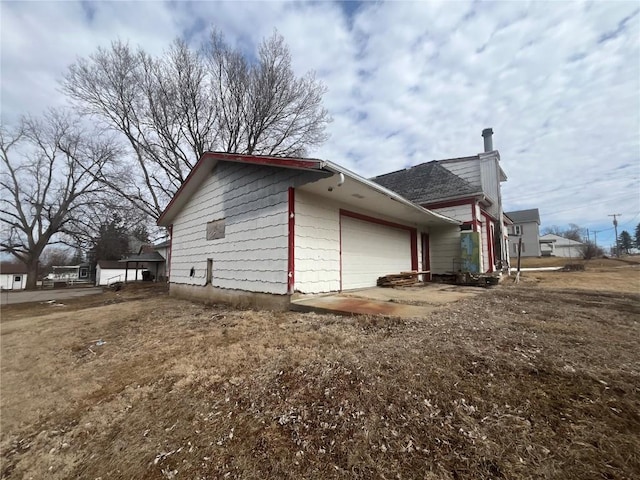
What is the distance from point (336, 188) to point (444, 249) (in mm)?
8095

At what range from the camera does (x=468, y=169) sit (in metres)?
13.9

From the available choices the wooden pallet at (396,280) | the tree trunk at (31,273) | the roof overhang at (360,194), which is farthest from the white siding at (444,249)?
the tree trunk at (31,273)

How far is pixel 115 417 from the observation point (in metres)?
2.64

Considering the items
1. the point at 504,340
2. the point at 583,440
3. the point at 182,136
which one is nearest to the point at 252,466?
the point at 583,440

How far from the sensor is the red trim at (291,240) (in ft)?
19.0

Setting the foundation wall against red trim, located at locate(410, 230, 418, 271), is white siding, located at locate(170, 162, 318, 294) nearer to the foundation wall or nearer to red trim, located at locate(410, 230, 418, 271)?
the foundation wall

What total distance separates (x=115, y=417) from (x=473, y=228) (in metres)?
12.3

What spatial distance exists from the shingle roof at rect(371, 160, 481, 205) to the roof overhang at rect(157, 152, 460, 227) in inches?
76.1

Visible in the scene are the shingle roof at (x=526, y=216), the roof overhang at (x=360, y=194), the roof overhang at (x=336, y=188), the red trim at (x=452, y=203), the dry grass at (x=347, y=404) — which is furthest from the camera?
the shingle roof at (x=526, y=216)

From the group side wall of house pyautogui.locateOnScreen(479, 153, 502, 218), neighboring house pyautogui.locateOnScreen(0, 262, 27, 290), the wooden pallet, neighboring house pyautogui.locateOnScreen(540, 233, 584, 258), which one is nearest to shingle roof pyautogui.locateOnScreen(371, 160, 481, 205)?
side wall of house pyautogui.locateOnScreen(479, 153, 502, 218)

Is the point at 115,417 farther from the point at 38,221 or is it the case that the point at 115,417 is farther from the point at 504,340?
the point at 38,221

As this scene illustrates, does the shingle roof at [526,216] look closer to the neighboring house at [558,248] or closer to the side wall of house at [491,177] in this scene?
the neighboring house at [558,248]

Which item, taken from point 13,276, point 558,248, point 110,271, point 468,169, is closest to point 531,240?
point 558,248

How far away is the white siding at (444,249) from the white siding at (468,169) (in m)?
3.57
